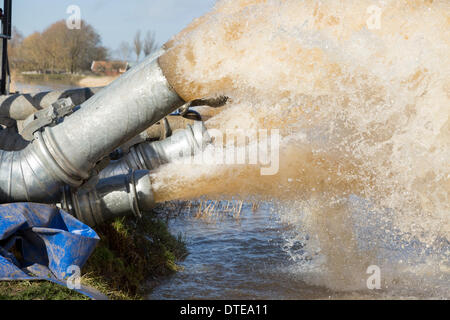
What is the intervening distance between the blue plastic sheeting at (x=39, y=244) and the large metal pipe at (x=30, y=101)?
131 inches

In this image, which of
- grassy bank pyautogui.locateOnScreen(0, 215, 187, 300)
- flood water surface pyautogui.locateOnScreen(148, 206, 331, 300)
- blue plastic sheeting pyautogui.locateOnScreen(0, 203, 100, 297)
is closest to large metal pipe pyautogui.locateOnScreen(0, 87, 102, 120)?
grassy bank pyautogui.locateOnScreen(0, 215, 187, 300)

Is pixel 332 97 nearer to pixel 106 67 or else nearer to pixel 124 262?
pixel 124 262

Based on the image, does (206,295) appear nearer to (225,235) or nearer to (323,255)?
(323,255)

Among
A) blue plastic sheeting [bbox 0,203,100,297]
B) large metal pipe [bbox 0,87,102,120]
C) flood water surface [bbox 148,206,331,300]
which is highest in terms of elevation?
large metal pipe [bbox 0,87,102,120]

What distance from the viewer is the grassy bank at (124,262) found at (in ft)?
12.4

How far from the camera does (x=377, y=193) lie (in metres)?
4.92

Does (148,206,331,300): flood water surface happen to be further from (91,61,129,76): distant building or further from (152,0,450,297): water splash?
(91,61,129,76): distant building

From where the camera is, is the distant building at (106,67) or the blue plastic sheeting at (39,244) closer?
the blue plastic sheeting at (39,244)

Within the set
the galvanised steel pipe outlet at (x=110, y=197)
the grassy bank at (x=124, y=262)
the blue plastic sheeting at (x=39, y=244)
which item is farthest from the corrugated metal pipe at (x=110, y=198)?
the blue plastic sheeting at (x=39, y=244)

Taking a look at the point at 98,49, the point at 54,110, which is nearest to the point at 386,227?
the point at 54,110

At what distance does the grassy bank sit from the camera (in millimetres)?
3777

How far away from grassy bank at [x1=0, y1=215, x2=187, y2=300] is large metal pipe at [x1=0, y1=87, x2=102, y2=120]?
2050 millimetres

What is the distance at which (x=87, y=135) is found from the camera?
176 inches

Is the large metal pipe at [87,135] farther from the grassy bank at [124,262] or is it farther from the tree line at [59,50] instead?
the tree line at [59,50]
